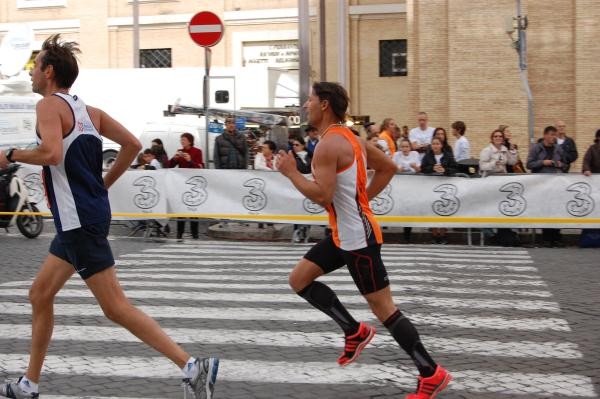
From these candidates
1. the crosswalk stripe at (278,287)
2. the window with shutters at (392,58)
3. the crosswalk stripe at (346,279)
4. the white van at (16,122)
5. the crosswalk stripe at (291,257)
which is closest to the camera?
the crosswalk stripe at (278,287)

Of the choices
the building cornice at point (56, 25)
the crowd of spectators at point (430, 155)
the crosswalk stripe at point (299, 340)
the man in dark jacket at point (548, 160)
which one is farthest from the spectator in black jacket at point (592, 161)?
the building cornice at point (56, 25)

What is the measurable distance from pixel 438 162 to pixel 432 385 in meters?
10.3

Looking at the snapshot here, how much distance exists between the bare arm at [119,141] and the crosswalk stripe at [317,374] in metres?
Result: 1.34

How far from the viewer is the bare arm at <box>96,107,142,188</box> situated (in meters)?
5.60

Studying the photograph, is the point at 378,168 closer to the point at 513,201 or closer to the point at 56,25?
the point at 513,201

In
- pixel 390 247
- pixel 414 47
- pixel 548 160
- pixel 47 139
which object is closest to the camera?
pixel 47 139

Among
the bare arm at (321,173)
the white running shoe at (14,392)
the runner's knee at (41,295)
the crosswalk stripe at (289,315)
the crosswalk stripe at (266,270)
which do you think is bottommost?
the crosswalk stripe at (266,270)

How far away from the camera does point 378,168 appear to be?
610 cm

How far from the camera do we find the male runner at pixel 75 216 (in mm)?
5312

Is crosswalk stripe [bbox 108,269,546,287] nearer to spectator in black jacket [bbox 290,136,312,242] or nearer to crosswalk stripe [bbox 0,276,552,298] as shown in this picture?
crosswalk stripe [bbox 0,276,552,298]

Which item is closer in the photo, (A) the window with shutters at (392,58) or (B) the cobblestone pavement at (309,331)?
(B) the cobblestone pavement at (309,331)

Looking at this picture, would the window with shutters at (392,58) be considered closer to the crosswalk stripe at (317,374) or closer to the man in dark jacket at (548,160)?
the man in dark jacket at (548,160)

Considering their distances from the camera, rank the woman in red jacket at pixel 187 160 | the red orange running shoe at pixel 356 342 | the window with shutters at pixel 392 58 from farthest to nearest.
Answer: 1. the window with shutters at pixel 392 58
2. the woman in red jacket at pixel 187 160
3. the red orange running shoe at pixel 356 342

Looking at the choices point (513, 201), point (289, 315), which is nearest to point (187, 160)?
point (513, 201)
